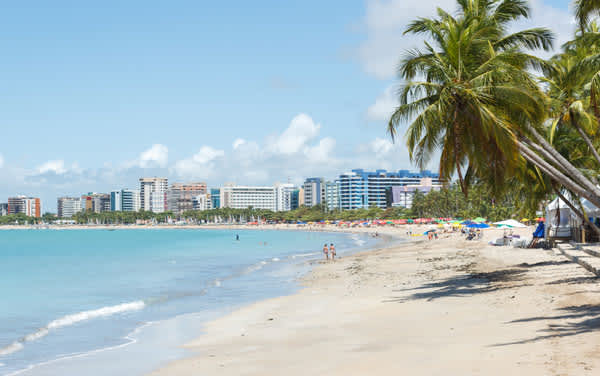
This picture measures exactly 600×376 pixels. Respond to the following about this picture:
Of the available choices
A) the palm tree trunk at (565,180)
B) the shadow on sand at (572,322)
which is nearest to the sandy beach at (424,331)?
the shadow on sand at (572,322)

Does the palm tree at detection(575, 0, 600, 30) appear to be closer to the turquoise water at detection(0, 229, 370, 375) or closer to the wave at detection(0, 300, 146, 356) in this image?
the turquoise water at detection(0, 229, 370, 375)

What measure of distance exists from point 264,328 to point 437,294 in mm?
5535

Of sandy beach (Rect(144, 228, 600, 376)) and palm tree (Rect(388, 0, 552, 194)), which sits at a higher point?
palm tree (Rect(388, 0, 552, 194))

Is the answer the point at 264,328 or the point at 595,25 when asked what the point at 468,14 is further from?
the point at 264,328

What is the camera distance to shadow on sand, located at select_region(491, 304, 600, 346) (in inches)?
366

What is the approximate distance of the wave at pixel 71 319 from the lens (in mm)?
15317

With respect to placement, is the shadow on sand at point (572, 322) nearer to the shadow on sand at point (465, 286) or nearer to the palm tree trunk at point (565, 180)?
the palm tree trunk at point (565, 180)

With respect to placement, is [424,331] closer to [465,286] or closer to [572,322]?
[572,322]

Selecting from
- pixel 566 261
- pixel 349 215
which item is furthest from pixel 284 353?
pixel 349 215

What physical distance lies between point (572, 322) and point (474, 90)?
564cm

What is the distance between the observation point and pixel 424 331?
11.6 metres

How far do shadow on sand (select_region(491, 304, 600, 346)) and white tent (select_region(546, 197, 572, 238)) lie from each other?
67.8ft

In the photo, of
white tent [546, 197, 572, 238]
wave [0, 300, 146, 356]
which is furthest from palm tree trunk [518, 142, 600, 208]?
white tent [546, 197, 572, 238]

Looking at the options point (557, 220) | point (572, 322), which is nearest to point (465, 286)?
point (572, 322)
